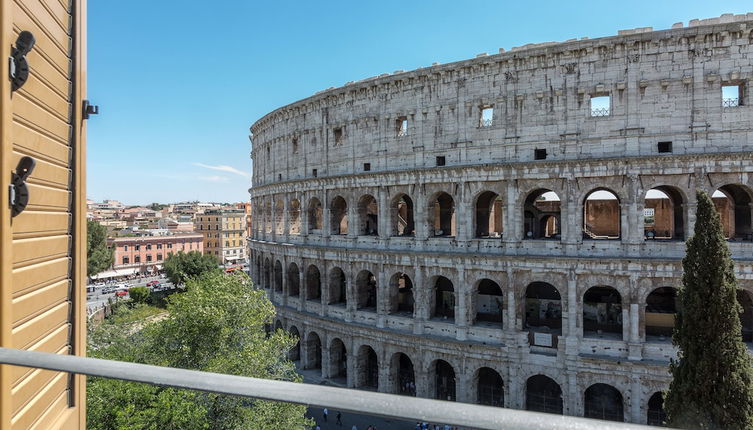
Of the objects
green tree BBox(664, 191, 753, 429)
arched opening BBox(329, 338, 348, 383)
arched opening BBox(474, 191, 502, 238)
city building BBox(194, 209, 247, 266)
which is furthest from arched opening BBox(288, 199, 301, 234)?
city building BBox(194, 209, 247, 266)

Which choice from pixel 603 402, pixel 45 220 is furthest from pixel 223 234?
pixel 45 220

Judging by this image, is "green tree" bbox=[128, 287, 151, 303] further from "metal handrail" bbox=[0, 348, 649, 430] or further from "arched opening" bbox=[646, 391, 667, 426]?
"metal handrail" bbox=[0, 348, 649, 430]

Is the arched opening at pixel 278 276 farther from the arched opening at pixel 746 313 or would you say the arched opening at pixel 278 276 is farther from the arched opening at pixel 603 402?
the arched opening at pixel 746 313

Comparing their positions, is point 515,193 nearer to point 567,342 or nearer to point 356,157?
point 567,342

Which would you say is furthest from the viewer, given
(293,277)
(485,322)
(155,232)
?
(155,232)

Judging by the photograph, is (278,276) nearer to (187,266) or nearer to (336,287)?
(336,287)

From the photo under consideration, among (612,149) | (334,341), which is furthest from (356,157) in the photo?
(612,149)
